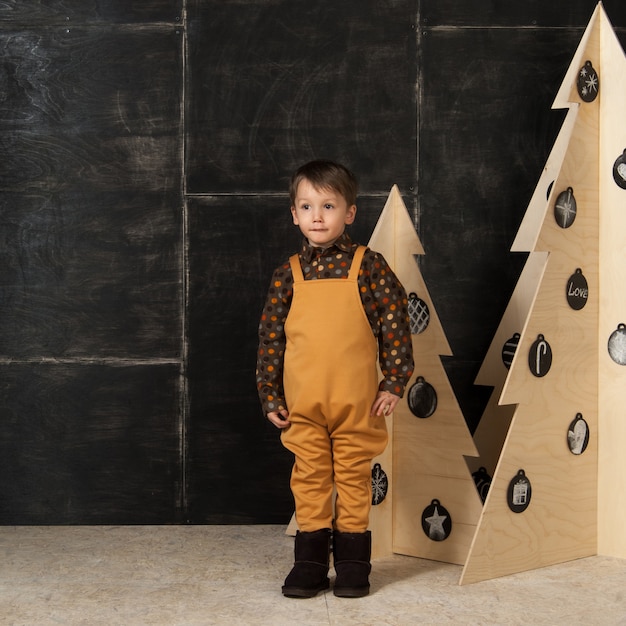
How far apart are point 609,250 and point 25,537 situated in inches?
78.5

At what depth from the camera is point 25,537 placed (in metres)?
2.81

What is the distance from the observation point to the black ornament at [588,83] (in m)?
2.54

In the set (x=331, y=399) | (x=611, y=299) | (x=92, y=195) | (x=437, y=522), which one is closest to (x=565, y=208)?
(x=611, y=299)

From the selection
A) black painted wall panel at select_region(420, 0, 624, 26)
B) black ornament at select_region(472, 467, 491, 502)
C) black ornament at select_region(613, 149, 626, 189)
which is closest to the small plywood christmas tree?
black ornament at select_region(472, 467, 491, 502)

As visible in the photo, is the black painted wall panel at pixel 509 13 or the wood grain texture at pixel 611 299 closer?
the wood grain texture at pixel 611 299

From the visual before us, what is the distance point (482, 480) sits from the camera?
2775mm

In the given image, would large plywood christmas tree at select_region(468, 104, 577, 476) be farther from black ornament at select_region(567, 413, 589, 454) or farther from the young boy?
the young boy

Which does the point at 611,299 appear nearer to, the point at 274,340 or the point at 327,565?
the point at 274,340

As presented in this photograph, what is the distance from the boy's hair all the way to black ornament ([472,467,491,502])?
1003 mm

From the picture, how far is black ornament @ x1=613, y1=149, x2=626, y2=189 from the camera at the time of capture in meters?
2.52

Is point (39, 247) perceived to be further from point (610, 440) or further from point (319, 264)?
point (610, 440)

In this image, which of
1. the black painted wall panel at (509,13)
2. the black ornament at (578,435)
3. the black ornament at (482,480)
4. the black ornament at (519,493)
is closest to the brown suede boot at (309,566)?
the black ornament at (519,493)

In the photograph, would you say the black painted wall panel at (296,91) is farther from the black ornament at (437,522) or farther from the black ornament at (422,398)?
the black ornament at (437,522)

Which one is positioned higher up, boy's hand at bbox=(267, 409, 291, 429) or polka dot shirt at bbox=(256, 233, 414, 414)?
polka dot shirt at bbox=(256, 233, 414, 414)
